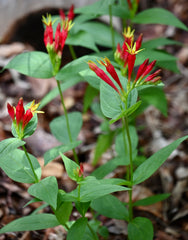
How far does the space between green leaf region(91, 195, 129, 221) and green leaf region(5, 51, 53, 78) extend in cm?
69

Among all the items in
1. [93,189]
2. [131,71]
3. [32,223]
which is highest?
[131,71]

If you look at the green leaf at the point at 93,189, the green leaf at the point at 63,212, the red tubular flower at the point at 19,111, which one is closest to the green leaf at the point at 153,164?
the green leaf at the point at 93,189

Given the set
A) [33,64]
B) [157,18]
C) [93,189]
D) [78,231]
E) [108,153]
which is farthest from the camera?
[108,153]

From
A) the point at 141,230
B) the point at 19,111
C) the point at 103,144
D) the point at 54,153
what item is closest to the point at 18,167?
the point at 54,153

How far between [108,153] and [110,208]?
1280mm

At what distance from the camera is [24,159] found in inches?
61.4

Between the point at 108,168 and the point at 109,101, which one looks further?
the point at 108,168

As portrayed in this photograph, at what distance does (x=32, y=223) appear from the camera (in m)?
1.51

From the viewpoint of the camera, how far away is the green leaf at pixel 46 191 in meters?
1.28

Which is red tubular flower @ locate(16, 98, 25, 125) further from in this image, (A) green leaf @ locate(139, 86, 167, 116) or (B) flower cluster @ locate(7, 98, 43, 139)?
(A) green leaf @ locate(139, 86, 167, 116)

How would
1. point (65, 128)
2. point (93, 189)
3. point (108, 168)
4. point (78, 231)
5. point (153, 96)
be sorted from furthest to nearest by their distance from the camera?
point (153, 96) → point (65, 128) → point (108, 168) → point (78, 231) → point (93, 189)

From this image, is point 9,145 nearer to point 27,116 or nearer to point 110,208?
point 27,116

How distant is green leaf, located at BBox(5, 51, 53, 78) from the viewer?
5.51 feet

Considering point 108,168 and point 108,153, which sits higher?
point 108,168
